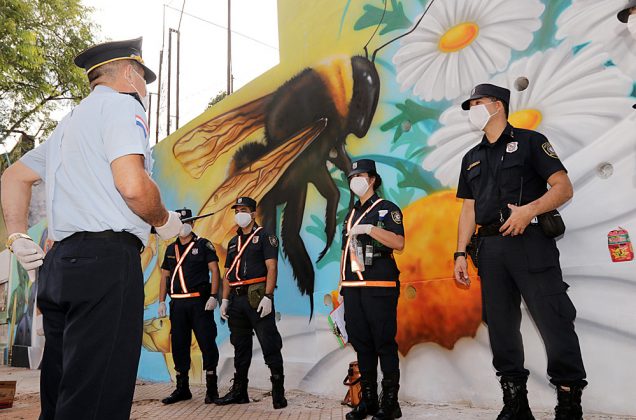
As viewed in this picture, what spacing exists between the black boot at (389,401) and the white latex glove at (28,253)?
2632mm

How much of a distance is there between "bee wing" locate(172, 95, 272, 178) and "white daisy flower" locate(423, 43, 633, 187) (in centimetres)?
336

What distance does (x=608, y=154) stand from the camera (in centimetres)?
356

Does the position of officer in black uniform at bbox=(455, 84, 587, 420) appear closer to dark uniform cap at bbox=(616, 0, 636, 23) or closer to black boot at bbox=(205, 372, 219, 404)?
dark uniform cap at bbox=(616, 0, 636, 23)

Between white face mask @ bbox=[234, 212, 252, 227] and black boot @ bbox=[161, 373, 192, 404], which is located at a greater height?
white face mask @ bbox=[234, 212, 252, 227]

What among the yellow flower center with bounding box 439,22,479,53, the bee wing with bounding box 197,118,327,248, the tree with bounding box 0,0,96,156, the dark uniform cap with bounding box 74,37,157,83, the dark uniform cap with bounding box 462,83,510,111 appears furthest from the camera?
the tree with bounding box 0,0,96,156

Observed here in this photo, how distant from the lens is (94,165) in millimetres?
1966

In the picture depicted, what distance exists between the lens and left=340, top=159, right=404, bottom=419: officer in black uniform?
388 centimetres

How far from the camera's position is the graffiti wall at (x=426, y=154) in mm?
3529

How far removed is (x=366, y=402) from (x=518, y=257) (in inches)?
70.7

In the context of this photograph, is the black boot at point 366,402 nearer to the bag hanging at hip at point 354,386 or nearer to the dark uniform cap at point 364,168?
the bag hanging at hip at point 354,386

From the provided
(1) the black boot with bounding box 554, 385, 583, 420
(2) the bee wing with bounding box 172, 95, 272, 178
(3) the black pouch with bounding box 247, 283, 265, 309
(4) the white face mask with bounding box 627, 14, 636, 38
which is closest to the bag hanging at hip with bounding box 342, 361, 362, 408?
(3) the black pouch with bounding box 247, 283, 265, 309

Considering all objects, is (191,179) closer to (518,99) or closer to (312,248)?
(312,248)

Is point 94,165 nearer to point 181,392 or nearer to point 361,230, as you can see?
point 361,230

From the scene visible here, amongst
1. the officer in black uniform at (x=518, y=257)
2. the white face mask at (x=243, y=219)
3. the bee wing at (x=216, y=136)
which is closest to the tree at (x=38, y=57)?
the bee wing at (x=216, y=136)
